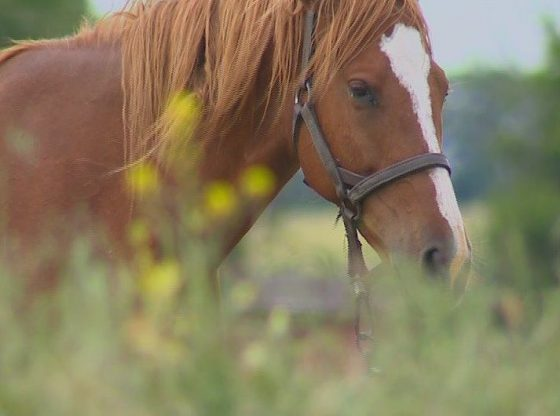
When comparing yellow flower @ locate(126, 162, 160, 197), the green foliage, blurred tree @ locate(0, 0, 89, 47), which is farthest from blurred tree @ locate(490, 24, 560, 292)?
the green foliage

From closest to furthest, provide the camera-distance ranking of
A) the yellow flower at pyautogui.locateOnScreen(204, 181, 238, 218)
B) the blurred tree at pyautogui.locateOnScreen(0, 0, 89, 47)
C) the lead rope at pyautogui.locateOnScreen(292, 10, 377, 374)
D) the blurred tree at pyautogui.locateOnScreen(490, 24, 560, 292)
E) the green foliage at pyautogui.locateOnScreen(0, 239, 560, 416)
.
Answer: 1. the green foliage at pyautogui.locateOnScreen(0, 239, 560, 416)
2. the lead rope at pyautogui.locateOnScreen(292, 10, 377, 374)
3. the yellow flower at pyautogui.locateOnScreen(204, 181, 238, 218)
4. the blurred tree at pyautogui.locateOnScreen(0, 0, 89, 47)
5. the blurred tree at pyautogui.locateOnScreen(490, 24, 560, 292)

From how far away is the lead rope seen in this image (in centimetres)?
427

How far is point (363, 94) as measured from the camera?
14.1 ft

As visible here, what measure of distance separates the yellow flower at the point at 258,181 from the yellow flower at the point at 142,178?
305mm

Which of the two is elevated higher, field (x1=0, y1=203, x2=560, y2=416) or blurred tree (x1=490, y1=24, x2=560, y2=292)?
field (x1=0, y1=203, x2=560, y2=416)

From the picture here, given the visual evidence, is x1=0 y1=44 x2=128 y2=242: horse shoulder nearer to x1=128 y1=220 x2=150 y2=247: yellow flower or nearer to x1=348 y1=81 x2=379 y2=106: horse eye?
x1=128 y1=220 x2=150 y2=247: yellow flower

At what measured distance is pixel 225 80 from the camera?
4.41m

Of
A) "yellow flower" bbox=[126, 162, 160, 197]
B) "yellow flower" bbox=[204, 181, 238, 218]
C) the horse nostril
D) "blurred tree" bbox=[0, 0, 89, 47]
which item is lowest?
the horse nostril

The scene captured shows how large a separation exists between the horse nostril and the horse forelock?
28.2 inches

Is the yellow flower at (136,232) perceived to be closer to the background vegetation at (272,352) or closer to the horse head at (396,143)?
the horse head at (396,143)

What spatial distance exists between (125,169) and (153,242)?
28 centimetres

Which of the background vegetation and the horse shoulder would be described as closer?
the background vegetation

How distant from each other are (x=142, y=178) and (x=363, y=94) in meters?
0.79

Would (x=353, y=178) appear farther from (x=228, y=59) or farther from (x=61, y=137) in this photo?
(x=61, y=137)
